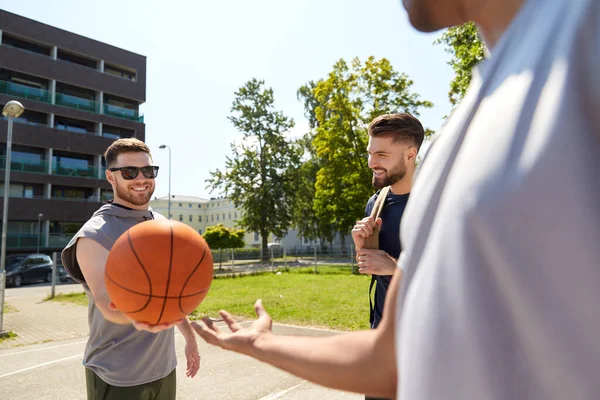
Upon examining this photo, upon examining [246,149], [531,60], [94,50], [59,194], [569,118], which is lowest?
[569,118]

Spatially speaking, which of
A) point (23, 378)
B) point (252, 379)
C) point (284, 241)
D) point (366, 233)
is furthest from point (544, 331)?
point (284, 241)

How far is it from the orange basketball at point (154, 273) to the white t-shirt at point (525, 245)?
5.16ft

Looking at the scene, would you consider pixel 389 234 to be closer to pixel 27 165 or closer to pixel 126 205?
pixel 126 205

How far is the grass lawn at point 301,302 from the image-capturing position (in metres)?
9.52

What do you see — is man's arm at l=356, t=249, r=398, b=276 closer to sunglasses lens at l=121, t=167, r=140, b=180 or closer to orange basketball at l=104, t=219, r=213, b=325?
orange basketball at l=104, t=219, r=213, b=325

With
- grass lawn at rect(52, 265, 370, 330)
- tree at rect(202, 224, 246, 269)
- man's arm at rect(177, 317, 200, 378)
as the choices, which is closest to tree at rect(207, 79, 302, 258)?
tree at rect(202, 224, 246, 269)

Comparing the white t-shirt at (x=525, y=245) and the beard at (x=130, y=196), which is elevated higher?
the beard at (x=130, y=196)

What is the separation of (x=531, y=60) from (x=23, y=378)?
25.6 feet

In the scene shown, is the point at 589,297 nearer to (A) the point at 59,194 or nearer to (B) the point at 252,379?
(B) the point at 252,379

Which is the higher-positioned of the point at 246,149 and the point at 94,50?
the point at 94,50

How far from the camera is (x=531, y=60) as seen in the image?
642 millimetres

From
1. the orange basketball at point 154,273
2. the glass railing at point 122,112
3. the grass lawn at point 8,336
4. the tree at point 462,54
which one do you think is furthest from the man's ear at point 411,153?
the glass railing at point 122,112

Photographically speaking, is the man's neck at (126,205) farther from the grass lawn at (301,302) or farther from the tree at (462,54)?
the tree at (462,54)

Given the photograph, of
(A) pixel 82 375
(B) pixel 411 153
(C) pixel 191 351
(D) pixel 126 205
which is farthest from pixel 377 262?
(A) pixel 82 375
